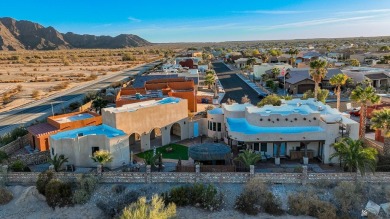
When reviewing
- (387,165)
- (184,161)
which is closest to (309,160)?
(387,165)

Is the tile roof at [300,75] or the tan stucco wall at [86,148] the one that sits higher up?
the tile roof at [300,75]

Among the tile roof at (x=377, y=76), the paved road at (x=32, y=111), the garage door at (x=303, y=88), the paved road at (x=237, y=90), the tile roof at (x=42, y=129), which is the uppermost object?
the tile roof at (x=377, y=76)

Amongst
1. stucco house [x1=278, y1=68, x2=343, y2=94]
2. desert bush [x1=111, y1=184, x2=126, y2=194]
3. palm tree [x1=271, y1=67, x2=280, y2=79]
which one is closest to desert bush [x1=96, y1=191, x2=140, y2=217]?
desert bush [x1=111, y1=184, x2=126, y2=194]

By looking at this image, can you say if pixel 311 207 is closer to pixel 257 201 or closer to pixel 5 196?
pixel 257 201

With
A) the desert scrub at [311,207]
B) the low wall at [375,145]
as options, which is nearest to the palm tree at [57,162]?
the desert scrub at [311,207]

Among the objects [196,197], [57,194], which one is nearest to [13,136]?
[57,194]

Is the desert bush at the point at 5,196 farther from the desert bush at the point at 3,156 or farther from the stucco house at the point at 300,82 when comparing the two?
the stucco house at the point at 300,82
